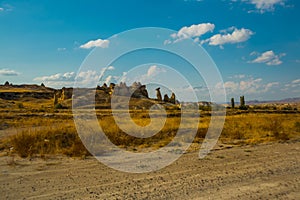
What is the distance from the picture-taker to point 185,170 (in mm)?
6691

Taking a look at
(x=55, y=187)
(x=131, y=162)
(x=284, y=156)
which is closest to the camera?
(x=55, y=187)

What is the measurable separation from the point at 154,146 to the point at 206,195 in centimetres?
576

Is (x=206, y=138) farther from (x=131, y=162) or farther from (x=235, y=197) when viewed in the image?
(x=235, y=197)

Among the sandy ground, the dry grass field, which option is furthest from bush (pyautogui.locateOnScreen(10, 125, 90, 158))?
the sandy ground

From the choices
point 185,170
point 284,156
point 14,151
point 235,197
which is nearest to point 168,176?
point 185,170

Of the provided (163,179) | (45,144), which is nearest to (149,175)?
(163,179)

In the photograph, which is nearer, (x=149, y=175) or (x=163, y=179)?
(x=163, y=179)

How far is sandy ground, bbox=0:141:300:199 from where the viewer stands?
4.98m

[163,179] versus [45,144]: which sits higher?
[45,144]

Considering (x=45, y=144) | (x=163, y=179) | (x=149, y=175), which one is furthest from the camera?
(x=45, y=144)

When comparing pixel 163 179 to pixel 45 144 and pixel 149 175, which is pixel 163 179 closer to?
pixel 149 175

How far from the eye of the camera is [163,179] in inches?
234

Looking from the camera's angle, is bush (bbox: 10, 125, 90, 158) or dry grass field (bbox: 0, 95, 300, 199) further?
bush (bbox: 10, 125, 90, 158)

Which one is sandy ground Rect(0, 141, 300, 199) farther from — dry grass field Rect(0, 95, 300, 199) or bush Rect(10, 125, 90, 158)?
bush Rect(10, 125, 90, 158)
